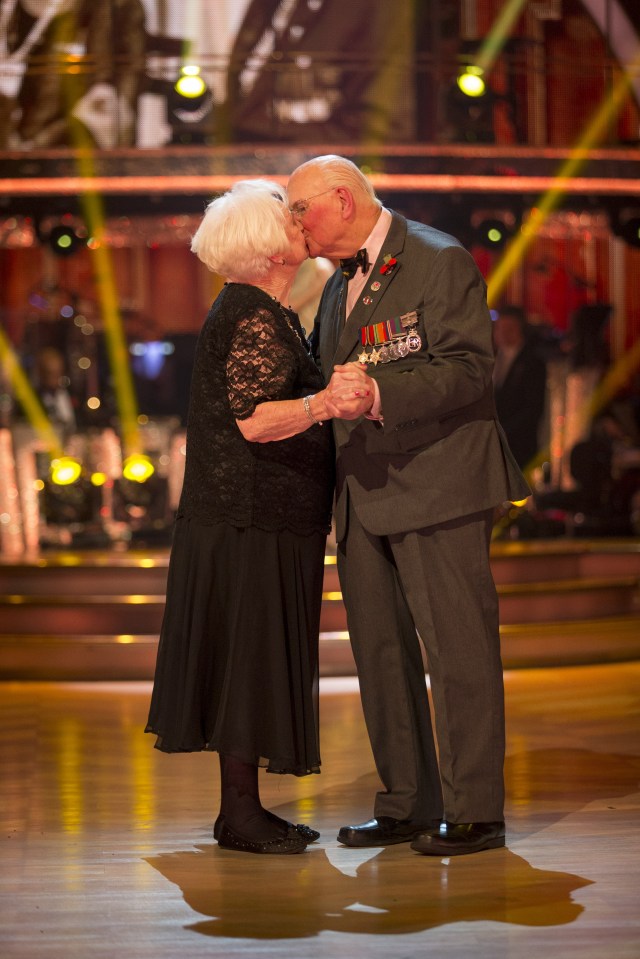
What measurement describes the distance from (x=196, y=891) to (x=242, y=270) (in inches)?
48.2

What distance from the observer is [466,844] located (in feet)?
9.01

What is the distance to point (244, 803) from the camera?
284cm

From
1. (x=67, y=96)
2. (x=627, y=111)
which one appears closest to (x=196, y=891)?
(x=67, y=96)

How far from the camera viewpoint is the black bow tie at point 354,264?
2.86m

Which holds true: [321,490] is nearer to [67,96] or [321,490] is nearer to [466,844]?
[466,844]

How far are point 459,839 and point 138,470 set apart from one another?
19.0ft

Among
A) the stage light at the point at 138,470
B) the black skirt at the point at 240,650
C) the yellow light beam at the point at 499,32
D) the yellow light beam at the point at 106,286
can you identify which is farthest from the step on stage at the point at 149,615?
the yellow light beam at the point at 499,32

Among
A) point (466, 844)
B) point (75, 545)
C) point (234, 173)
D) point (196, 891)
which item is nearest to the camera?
point (196, 891)

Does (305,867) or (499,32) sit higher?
(499,32)

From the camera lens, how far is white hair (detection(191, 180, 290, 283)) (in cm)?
271

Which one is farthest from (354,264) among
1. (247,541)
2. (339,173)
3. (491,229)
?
(491,229)

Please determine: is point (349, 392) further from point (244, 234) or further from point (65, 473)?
point (65, 473)

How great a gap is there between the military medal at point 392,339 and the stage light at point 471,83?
6.88m

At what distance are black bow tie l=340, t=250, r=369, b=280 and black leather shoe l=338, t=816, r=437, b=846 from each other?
3.87ft
